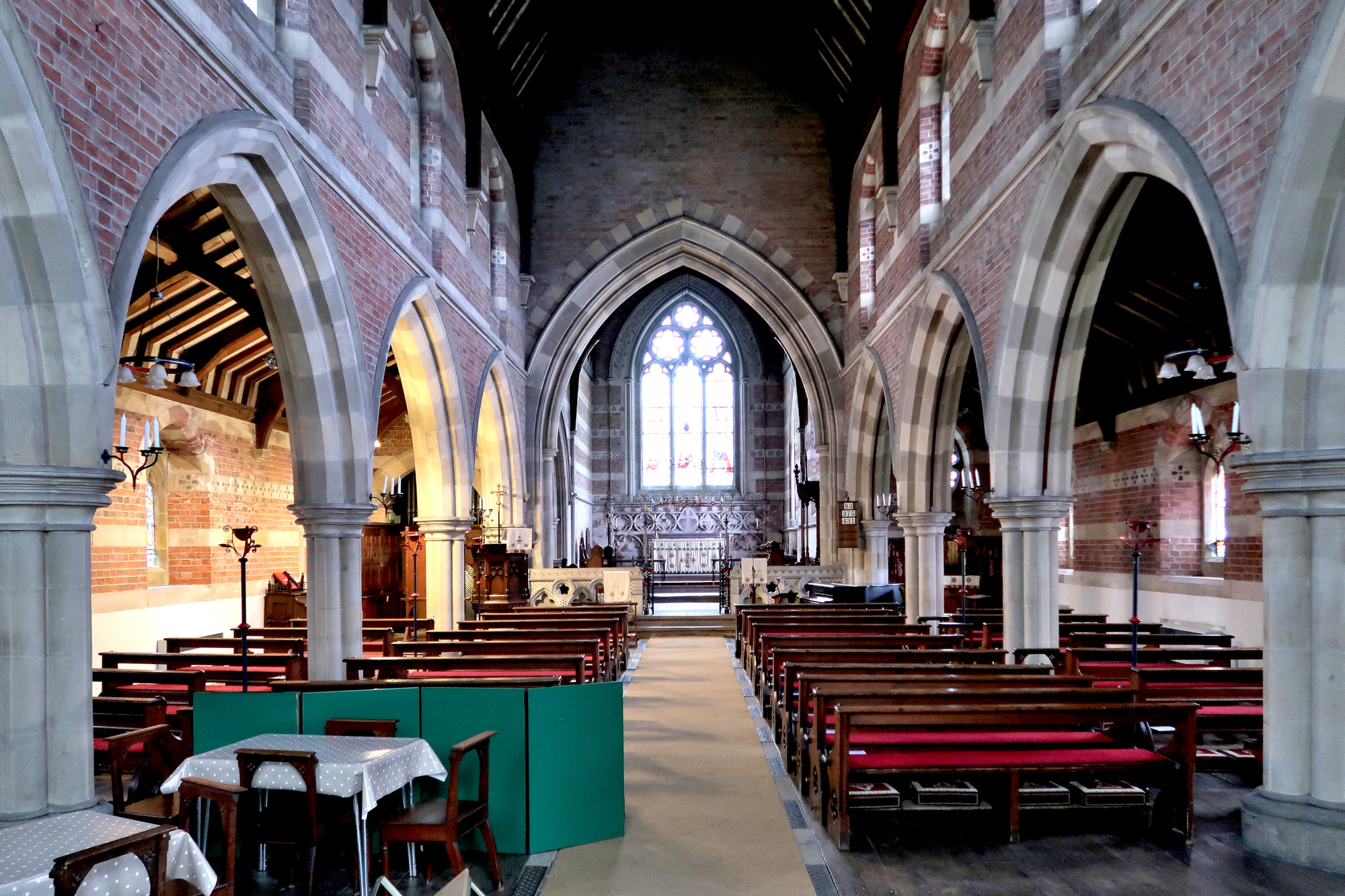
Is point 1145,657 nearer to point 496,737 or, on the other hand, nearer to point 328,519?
point 496,737

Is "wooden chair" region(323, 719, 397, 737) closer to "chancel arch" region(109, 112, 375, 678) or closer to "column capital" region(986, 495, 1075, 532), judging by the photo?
"chancel arch" region(109, 112, 375, 678)

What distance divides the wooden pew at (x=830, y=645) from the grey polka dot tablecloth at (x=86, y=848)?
17.5 ft

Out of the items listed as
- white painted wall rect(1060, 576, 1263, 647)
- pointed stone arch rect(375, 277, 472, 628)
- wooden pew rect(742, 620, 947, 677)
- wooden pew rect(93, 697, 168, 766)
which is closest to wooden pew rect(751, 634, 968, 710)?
wooden pew rect(742, 620, 947, 677)

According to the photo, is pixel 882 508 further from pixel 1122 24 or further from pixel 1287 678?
pixel 1287 678

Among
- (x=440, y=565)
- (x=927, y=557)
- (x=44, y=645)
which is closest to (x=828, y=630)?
(x=927, y=557)

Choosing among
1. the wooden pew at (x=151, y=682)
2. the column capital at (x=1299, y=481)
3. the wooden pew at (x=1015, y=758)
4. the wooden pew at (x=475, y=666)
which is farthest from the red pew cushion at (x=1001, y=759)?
the wooden pew at (x=151, y=682)

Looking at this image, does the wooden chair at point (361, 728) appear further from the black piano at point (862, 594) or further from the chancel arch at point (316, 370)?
the black piano at point (862, 594)

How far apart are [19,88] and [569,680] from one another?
5.03m

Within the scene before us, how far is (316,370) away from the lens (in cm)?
856

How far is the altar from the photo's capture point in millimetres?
25594

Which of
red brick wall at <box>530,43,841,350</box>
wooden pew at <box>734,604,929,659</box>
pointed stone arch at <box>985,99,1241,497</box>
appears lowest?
wooden pew at <box>734,604,929,659</box>

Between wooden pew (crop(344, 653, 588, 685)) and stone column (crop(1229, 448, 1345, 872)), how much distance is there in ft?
14.4

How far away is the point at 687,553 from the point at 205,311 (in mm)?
16093

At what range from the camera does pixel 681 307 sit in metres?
27.5
